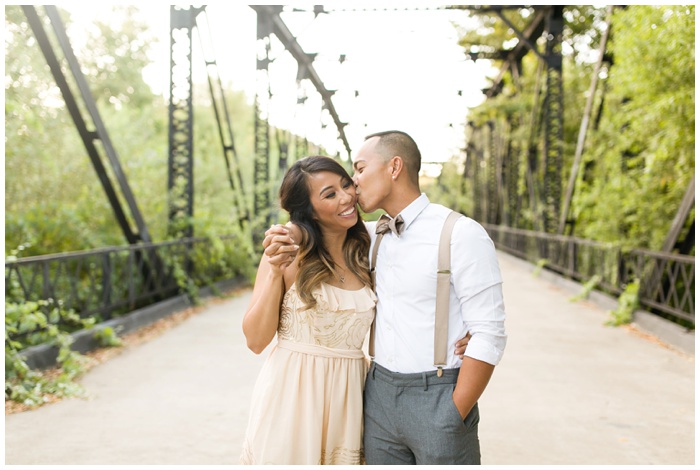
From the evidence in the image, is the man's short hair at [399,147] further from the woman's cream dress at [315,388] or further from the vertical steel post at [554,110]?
the vertical steel post at [554,110]

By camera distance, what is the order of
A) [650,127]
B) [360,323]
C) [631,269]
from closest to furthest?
[360,323], [650,127], [631,269]

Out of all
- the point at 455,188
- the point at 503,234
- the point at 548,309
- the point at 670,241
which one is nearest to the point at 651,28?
the point at 670,241

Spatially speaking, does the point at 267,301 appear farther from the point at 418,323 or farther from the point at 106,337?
the point at 106,337

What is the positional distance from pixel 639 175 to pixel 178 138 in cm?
736

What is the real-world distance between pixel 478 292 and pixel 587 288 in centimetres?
1065

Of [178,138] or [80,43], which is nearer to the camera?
[178,138]

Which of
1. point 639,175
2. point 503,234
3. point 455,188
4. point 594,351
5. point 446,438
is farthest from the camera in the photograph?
point 455,188

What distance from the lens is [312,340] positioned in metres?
2.58

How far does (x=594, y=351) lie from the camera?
797cm

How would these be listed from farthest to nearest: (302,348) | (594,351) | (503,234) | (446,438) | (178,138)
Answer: (503,234) → (178,138) → (594,351) → (302,348) → (446,438)

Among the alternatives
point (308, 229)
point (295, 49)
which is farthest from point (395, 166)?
point (295, 49)

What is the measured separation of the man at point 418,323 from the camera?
2311mm

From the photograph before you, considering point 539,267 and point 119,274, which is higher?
point 119,274

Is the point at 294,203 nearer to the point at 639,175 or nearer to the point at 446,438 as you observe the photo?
the point at 446,438
